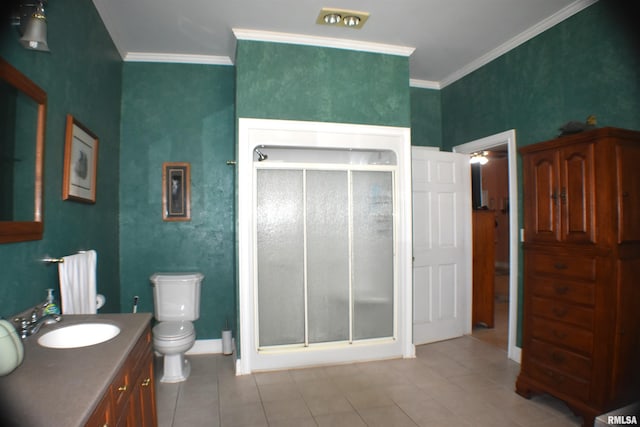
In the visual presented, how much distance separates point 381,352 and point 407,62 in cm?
276

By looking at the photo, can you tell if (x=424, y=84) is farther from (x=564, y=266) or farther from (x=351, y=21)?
(x=564, y=266)

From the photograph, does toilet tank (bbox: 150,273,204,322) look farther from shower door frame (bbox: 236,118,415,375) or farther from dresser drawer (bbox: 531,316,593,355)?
dresser drawer (bbox: 531,316,593,355)

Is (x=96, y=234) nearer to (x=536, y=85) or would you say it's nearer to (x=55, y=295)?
(x=55, y=295)

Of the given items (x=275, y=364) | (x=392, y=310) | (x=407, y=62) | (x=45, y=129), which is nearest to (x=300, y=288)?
(x=275, y=364)

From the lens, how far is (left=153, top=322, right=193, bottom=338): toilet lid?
281cm

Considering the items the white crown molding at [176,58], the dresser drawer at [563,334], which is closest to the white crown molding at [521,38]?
the dresser drawer at [563,334]

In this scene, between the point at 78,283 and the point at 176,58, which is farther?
the point at 176,58

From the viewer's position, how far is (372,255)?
10.8 ft

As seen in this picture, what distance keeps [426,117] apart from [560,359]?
2.87m

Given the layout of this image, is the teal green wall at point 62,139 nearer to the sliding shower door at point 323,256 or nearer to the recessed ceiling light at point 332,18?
the sliding shower door at point 323,256

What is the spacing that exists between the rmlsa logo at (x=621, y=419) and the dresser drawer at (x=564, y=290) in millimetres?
606

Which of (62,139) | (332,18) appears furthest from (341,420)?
(332,18)

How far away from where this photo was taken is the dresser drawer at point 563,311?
217 cm

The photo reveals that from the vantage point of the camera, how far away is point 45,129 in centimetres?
177
